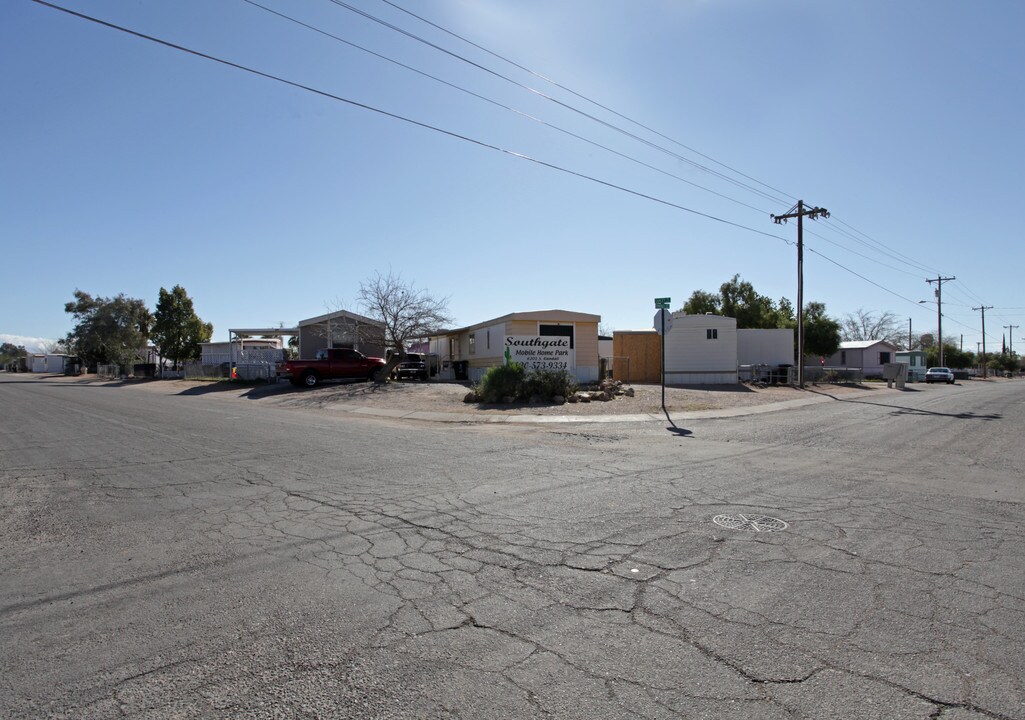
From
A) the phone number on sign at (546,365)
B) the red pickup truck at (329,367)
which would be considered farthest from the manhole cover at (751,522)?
the red pickup truck at (329,367)

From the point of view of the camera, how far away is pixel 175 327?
173 feet

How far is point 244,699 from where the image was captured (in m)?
2.93

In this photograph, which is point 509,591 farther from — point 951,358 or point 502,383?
point 951,358

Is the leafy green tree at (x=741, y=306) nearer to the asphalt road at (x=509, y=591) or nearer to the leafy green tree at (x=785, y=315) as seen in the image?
the leafy green tree at (x=785, y=315)

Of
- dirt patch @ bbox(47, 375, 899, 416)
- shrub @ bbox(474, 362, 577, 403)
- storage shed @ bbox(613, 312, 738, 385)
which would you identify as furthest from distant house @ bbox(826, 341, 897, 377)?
shrub @ bbox(474, 362, 577, 403)

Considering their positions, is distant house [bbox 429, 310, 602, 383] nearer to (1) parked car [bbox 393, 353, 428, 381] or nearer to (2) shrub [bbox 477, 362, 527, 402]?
(1) parked car [bbox 393, 353, 428, 381]

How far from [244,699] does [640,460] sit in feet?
25.7

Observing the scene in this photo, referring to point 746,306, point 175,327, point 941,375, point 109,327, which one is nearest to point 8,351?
point 109,327

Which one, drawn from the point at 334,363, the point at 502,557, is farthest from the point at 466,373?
the point at 502,557

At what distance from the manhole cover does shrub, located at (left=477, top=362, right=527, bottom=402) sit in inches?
587

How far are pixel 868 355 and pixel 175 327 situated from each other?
63948mm

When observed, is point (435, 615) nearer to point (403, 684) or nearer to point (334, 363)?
point (403, 684)

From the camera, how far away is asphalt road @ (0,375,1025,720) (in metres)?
Result: 2.98

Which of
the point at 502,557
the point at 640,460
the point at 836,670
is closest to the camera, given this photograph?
the point at 836,670
